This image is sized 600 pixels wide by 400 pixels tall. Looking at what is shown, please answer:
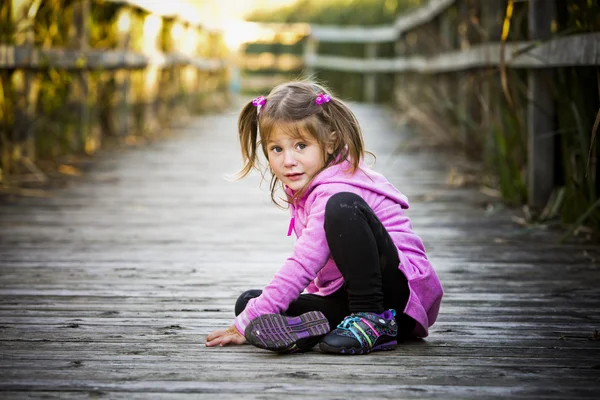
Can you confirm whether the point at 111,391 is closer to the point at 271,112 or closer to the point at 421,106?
the point at 271,112

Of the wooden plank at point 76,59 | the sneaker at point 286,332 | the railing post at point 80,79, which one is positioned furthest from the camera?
the railing post at point 80,79

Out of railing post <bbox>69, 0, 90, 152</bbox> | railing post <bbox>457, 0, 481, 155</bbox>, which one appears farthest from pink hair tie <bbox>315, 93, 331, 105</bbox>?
railing post <bbox>69, 0, 90, 152</bbox>

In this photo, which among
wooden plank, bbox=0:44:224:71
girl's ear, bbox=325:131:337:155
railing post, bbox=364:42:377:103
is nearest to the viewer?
girl's ear, bbox=325:131:337:155

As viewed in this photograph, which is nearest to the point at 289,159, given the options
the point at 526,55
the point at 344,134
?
the point at 344,134

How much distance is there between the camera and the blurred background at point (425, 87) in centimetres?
404

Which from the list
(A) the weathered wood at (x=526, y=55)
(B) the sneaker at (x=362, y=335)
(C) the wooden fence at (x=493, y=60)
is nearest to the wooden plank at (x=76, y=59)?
(C) the wooden fence at (x=493, y=60)

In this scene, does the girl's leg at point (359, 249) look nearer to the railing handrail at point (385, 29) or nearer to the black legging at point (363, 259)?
the black legging at point (363, 259)

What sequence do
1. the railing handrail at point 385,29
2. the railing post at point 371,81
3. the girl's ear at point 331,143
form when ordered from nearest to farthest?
the girl's ear at point 331,143, the railing handrail at point 385,29, the railing post at point 371,81

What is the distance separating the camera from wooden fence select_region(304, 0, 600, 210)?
4.12 metres

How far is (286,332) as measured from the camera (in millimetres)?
2355

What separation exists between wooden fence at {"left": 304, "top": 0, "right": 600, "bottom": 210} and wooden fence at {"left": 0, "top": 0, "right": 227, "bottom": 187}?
7.99ft

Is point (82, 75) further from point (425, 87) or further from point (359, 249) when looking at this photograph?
point (359, 249)

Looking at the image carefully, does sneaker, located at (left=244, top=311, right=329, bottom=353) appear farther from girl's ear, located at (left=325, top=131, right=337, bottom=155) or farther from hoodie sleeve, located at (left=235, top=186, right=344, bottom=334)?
girl's ear, located at (left=325, top=131, right=337, bottom=155)

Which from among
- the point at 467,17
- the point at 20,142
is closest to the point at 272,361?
the point at 20,142
